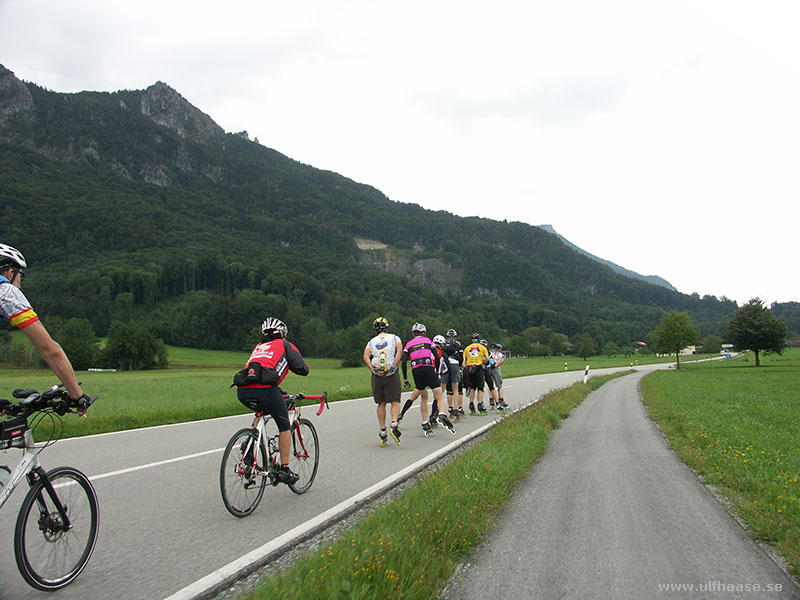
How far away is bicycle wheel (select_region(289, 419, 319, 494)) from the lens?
224 inches

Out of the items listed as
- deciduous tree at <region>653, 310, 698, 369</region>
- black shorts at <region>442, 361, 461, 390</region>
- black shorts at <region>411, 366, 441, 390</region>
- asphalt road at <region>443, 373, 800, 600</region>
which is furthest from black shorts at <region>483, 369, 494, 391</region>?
deciduous tree at <region>653, 310, 698, 369</region>

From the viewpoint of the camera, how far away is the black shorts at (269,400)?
5094mm

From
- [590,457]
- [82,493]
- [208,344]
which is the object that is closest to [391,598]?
[82,493]

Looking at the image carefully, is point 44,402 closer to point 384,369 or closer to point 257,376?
point 257,376

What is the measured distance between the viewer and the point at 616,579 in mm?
3447

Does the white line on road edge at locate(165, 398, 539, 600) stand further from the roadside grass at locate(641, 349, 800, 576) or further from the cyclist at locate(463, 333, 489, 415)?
the cyclist at locate(463, 333, 489, 415)

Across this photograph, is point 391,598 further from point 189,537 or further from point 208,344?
point 208,344

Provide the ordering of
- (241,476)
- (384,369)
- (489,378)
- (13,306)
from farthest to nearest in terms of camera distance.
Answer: (489,378), (384,369), (241,476), (13,306)

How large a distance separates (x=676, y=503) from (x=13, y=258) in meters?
6.44

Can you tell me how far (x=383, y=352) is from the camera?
27.8ft

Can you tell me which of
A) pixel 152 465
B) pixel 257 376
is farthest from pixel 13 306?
pixel 152 465

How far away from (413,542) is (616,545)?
1810mm

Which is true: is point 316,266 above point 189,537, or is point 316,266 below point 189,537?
above

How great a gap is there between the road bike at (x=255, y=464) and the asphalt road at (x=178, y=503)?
0.56 ft
